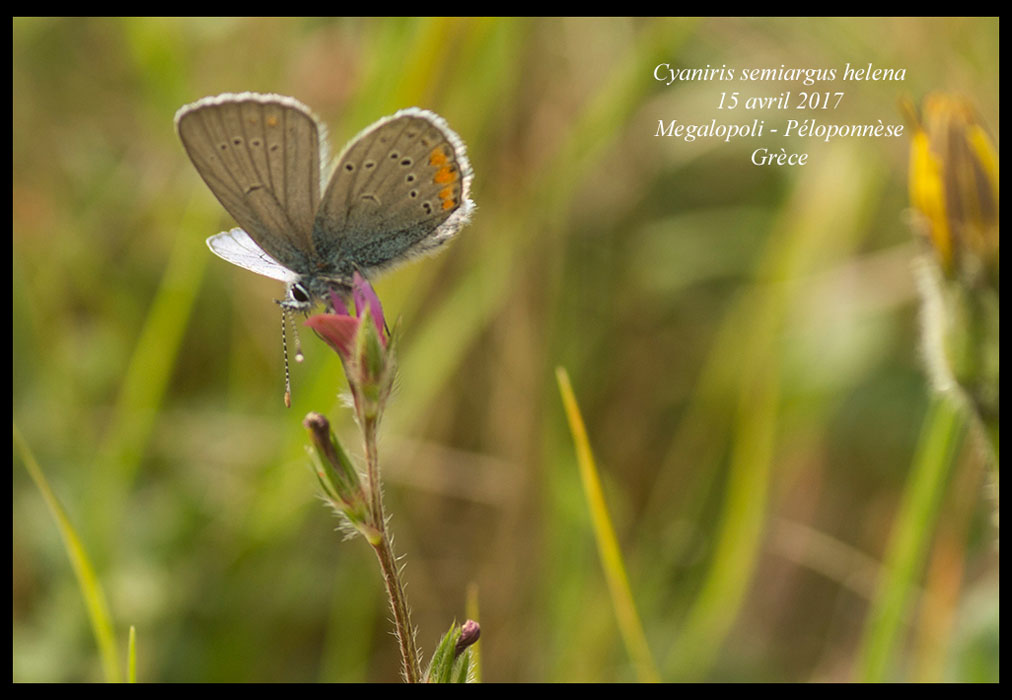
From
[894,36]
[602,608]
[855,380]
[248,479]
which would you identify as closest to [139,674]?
[248,479]

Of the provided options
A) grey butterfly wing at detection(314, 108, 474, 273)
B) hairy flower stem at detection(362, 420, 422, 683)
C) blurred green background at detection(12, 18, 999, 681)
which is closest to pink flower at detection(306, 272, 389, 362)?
hairy flower stem at detection(362, 420, 422, 683)

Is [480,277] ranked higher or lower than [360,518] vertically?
higher

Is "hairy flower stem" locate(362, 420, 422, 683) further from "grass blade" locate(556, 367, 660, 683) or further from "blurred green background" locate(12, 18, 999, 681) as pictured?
"blurred green background" locate(12, 18, 999, 681)

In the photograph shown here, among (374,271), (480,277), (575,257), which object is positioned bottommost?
(374,271)

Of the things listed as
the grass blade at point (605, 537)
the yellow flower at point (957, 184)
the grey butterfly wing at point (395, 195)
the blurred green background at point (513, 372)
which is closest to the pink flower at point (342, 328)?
the grass blade at point (605, 537)

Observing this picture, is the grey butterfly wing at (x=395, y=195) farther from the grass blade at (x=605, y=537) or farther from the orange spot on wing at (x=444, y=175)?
the grass blade at (x=605, y=537)

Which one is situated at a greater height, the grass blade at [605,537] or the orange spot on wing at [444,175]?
the orange spot on wing at [444,175]

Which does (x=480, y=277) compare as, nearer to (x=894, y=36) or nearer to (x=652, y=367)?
(x=652, y=367)

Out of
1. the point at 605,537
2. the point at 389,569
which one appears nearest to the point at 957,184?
the point at 605,537
